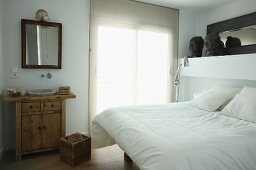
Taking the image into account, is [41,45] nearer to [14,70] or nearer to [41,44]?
[41,44]

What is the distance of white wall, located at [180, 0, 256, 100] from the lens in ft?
9.98

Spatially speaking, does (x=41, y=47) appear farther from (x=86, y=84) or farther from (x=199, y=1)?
(x=199, y=1)

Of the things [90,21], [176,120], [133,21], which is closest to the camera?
[176,120]

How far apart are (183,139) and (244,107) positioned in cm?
119

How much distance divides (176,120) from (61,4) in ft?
7.88

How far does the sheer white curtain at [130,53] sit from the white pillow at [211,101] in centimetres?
105

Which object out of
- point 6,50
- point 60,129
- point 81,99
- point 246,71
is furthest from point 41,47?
point 246,71

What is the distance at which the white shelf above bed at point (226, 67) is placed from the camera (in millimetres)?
2639

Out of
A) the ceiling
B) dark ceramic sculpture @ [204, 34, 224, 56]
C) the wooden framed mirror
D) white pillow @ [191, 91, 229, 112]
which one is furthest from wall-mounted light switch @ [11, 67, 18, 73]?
dark ceramic sculpture @ [204, 34, 224, 56]

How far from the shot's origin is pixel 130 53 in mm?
3535

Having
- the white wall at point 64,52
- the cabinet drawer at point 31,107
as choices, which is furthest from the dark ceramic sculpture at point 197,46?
the cabinet drawer at point 31,107

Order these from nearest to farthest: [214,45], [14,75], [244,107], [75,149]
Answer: [244,107]
[75,149]
[14,75]
[214,45]

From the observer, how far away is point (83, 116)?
331cm

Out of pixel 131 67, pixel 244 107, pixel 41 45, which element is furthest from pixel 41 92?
pixel 244 107
